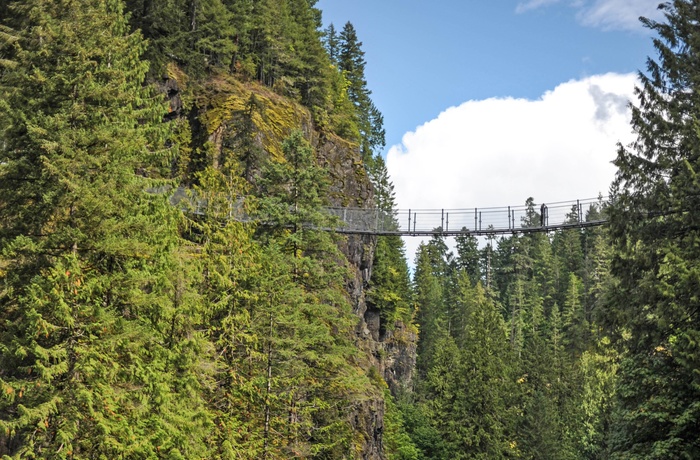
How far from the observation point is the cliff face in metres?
29.9

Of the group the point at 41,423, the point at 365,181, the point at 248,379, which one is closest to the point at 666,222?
the point at 248,379

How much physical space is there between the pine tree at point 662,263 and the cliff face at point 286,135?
1296 cm

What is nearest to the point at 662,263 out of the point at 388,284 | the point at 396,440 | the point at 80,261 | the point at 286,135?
the point at 80,261

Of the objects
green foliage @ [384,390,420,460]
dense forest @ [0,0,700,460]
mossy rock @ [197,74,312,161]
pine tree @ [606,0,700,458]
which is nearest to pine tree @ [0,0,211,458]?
dense forest @ [0,0,700,460]

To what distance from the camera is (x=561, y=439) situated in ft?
155

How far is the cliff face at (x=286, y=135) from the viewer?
2986 centimetres

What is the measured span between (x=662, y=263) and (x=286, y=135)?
72.9ft

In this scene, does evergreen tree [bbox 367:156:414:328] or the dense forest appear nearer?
the dense forest

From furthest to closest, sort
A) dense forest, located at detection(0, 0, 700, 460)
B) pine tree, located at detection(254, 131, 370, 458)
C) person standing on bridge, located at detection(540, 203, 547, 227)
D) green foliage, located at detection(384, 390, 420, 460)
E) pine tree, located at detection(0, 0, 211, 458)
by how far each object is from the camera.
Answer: green foliage, located at detection(384, 390, 420, 460)
person standing on bridge, located at detection(540, 203, 547, 227)
pine tree, located at detection(254, 131, 370, 458)
dense forest, located at detection(0, 0, 700, 460)
pine tree, located at detection(0, 0, 211, 458)

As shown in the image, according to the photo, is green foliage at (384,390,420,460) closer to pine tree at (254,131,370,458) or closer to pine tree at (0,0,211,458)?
pine tree at (254,131,370,458)

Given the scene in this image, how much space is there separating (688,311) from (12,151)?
14420mm

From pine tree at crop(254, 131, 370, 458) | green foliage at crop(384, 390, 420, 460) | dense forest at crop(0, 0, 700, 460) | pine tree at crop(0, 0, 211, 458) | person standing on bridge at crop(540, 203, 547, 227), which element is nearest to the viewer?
pine tree at crop(0, 0, 211, 458)

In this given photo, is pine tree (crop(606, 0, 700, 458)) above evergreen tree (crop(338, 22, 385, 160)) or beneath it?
beneath

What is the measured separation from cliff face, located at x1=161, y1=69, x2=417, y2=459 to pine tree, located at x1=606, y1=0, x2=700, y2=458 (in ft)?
42.5
